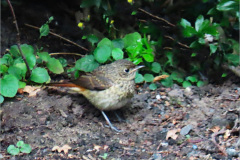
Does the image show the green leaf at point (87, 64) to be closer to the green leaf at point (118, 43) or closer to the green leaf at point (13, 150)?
the green leaf at point (118, 43)

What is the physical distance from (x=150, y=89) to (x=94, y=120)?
3.57 feet

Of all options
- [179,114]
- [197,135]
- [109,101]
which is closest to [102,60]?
[109,101]

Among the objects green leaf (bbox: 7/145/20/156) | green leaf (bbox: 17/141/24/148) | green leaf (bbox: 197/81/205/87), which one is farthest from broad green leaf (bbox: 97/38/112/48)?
green leaf (bbox: 7/145/20/156)

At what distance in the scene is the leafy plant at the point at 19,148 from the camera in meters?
5.04

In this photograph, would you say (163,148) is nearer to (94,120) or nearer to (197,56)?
(94,120)

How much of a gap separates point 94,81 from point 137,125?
86 centimetres

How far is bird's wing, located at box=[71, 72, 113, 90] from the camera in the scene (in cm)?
576

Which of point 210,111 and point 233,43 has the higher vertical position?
point 233,43

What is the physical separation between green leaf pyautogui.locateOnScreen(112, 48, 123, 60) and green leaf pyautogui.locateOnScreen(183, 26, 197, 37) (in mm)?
1031

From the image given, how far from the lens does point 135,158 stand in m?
5.04

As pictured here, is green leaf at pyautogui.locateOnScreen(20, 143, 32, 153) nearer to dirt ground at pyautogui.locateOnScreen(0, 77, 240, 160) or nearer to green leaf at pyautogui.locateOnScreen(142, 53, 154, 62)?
dirt ground at pyautogui.locateOnScreen(0, 77, 240, 160)

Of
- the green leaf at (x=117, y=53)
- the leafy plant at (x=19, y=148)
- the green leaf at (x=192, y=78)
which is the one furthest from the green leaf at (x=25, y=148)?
the green leaf at (x=192, y=78)

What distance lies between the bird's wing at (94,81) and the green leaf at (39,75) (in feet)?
1.44

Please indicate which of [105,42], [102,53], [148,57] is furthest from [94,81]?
[148,57]
